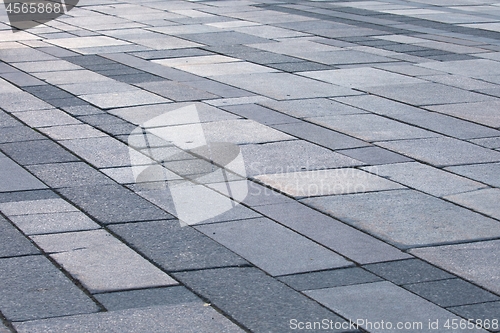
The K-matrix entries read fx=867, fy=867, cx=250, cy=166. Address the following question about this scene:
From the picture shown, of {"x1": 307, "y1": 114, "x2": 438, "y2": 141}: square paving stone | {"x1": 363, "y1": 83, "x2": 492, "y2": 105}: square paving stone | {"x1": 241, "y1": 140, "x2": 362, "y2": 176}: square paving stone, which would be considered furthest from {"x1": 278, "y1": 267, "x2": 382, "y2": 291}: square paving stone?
{"x1": 363, "y1": 83, "x2": 492, "y2": 105}: square paving stone

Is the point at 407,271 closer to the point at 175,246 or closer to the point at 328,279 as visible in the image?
the point at 328,279

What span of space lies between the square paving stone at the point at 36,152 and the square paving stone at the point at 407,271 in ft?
10.4

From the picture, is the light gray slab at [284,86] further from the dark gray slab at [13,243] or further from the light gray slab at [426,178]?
the dark gray slab at [13,243]

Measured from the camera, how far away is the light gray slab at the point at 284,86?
9.78 m

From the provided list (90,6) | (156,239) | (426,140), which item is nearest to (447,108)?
(426,140)

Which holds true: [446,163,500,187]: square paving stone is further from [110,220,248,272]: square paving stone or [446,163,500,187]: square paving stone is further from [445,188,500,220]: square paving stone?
[110,220,248,272]: square paving stone

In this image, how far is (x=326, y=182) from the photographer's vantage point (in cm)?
657

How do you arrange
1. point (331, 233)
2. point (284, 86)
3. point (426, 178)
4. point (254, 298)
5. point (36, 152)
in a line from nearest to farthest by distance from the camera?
1. point (254, 298)
2. point (331, 233)
3. point (426, 178)
4. point (36, 152)
5. point (284, 86)

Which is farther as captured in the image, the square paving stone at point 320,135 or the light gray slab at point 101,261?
the square paving stone at point 320,135

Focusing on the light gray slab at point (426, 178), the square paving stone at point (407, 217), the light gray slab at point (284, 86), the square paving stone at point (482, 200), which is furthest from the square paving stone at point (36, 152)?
the square paving stone at point (482, 200)

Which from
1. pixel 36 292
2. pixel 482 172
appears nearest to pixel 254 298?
pixel 36 292

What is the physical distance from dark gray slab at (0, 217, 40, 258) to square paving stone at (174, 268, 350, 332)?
1.00m

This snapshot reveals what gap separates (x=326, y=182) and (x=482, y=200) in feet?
3.77

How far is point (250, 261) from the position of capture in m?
5.09
